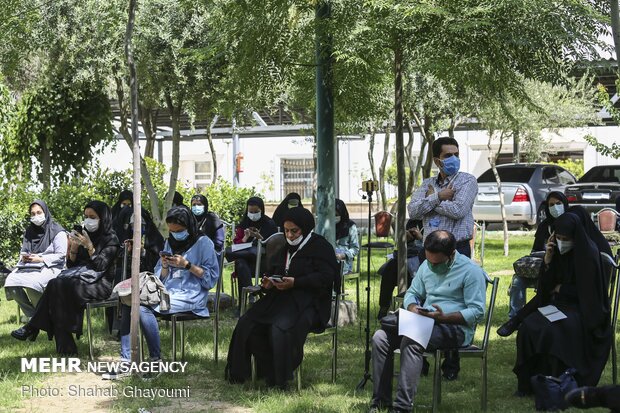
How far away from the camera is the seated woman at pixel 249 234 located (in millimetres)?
11867

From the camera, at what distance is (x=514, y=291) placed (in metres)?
9.65

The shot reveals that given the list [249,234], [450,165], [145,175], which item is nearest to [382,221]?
[249,234]

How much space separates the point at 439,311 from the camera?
667cm

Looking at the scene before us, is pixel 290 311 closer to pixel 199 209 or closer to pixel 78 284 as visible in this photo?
pixel 78 284

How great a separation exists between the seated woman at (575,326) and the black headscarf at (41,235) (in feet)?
17.5

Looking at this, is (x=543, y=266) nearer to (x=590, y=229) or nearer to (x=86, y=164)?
(x=590, y=229)

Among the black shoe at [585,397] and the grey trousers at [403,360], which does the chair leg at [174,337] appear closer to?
the grey trousers at [403,360]

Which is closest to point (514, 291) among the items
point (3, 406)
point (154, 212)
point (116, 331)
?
point (116, 331)

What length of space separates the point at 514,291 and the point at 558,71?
7.27 ft

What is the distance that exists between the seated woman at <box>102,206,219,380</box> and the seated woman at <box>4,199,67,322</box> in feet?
6.63

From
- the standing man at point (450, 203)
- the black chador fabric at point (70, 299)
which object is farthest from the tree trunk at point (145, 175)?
the standing man at point (450, 203)

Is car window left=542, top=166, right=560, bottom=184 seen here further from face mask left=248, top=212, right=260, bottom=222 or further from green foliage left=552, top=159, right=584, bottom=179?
face mask left=248, top=212, right=260, bottom=222

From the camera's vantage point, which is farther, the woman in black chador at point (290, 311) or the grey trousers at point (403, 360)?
the woman in black chador at point (290, 311)

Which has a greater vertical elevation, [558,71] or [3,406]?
[558,71]
